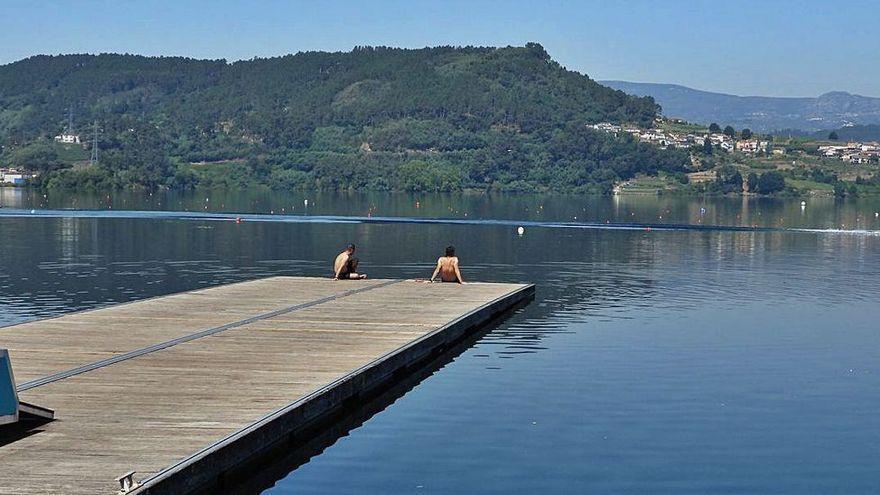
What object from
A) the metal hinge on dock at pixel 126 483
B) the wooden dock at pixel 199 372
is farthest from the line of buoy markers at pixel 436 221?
the metal hinge on dock at pixel 126 483

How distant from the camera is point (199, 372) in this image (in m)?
30.0

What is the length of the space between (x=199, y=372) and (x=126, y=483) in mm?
10263

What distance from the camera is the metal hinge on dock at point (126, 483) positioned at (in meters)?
19.6

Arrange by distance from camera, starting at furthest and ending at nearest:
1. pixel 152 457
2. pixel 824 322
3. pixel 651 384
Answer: pixel 824 322
pixel 651 384
pixel 152 457

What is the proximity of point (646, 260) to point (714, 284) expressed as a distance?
1580 centimetres

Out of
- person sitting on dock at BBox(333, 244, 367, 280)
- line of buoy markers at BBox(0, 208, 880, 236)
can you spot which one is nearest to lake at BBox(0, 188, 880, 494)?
person sitting on dock at BBox(333, 244, 367, 280)

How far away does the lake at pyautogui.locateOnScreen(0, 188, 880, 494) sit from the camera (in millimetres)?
25812

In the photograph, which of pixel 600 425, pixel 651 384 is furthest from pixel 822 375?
pixel 600 425

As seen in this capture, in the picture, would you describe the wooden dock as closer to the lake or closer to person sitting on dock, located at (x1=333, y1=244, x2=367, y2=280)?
the lake

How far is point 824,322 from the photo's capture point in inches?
1980

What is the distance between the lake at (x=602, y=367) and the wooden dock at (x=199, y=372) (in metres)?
1.00

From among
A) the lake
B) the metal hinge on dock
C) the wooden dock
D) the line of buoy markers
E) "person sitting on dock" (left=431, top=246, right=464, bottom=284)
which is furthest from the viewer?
the line of buoy markers

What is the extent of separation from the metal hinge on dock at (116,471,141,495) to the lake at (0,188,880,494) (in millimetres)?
4368

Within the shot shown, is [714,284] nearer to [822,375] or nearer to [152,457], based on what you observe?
[822,375]
